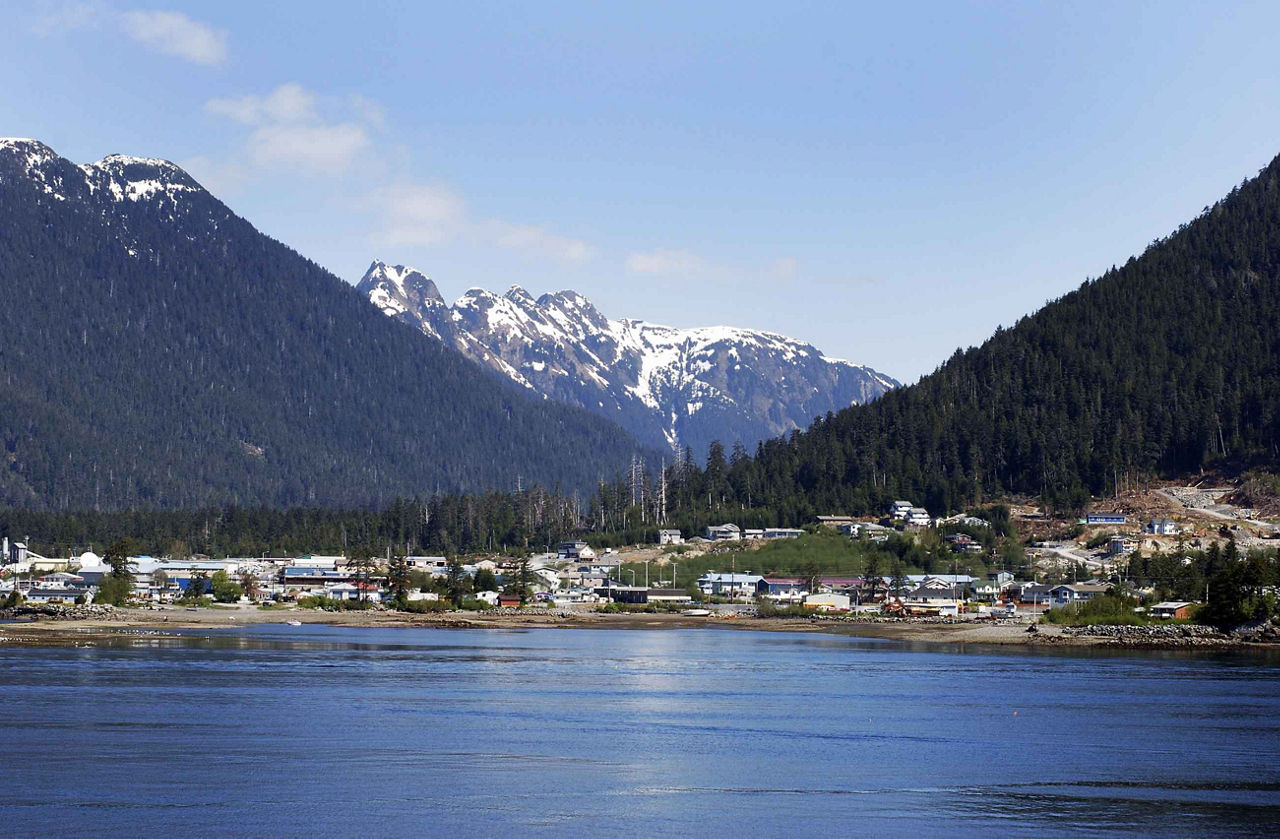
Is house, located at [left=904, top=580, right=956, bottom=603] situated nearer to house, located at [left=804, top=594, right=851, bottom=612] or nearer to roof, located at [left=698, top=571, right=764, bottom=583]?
house, located at [left=804, top=594, right=851, bottom=612]

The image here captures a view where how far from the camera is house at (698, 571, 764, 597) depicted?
176 m

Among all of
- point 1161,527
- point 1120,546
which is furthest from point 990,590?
point 1161,527

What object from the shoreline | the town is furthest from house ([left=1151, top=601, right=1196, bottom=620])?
the town

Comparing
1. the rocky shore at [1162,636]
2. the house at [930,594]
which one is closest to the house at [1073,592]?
the house at [930,594]

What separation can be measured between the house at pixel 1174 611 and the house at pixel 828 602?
3965 centimetres

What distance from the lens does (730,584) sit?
177875 millimetres

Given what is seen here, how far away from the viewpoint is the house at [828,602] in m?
164

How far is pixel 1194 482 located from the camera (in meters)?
196

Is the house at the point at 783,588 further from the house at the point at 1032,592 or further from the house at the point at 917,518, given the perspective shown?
the house at the point at 917,518

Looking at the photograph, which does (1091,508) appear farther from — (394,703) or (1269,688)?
(394,703)

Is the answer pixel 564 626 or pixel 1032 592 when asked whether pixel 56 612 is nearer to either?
pixel 564 626

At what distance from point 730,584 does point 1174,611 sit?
60.4 metres

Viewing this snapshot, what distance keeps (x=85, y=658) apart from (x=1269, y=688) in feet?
228

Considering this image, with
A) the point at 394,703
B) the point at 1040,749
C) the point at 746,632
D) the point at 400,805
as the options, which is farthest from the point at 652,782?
the point at 746,632
